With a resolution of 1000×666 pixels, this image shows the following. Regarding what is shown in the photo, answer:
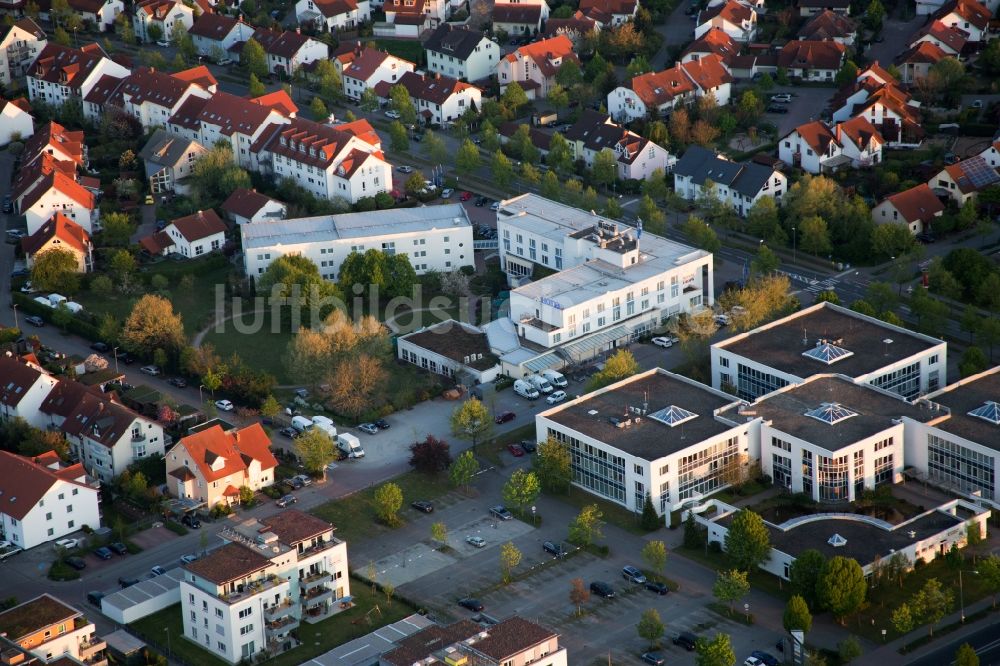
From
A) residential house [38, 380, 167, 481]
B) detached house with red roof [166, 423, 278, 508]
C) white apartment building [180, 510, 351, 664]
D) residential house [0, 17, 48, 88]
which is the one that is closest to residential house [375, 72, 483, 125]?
residential house [0, 17, 48, 88]

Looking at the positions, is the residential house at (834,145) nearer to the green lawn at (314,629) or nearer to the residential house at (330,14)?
the residential house at (330,14)

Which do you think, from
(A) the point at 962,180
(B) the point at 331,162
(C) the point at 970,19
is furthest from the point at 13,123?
(C) the point at 970,19

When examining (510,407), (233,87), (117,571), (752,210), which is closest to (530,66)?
(233,87)

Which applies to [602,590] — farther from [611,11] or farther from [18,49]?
[18,49]

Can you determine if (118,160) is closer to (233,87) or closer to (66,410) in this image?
(233,87)

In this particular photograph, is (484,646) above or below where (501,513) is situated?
above

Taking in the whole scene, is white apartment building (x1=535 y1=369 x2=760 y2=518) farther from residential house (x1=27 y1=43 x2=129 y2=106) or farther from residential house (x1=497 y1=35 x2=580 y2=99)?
residential house (x1=27 y1=43 x2=129 y2=106)

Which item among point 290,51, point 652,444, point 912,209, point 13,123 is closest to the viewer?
point 652,444
